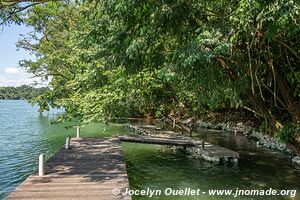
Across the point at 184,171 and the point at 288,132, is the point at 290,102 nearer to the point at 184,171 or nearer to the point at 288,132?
the point at 288,132

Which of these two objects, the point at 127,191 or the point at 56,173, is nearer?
the point at 127,191

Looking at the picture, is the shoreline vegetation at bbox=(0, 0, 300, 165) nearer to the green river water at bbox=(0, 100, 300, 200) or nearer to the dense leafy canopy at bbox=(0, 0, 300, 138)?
the dense leafy canopy at bbox=(0, 0, 300, 138)

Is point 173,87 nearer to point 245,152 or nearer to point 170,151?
point 170,151

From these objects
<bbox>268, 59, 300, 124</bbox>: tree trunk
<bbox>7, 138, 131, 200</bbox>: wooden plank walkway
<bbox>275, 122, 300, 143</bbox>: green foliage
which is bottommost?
<bbox>7, 138, 131, 200</bbox>: wooden plank walkway

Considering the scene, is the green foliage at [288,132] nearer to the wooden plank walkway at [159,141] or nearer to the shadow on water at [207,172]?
the shadow on water at [207,172]

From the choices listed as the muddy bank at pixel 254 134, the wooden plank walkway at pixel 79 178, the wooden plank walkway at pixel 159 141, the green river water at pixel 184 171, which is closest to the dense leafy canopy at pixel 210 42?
the wooden plank walkway at pixel 79 178

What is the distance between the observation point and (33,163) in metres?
15.0

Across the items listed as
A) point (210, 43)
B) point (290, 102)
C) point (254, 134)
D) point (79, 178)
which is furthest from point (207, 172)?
point (254, 134)

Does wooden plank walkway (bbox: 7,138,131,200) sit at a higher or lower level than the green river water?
higher

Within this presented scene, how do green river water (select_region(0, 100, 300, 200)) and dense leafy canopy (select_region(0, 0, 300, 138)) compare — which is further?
green river water (select_region(0, 100, 300, 200))

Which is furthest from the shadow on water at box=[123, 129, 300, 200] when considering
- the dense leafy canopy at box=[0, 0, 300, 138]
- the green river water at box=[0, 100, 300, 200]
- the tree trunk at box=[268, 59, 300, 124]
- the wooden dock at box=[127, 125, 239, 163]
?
the tree trunk at box=[268, 59, 300, 124]

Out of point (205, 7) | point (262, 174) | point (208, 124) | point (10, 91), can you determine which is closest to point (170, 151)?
point (262, 174)

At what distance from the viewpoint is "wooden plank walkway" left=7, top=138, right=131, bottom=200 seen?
21.8 ft

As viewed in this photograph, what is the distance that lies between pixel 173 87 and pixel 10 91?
178 m
